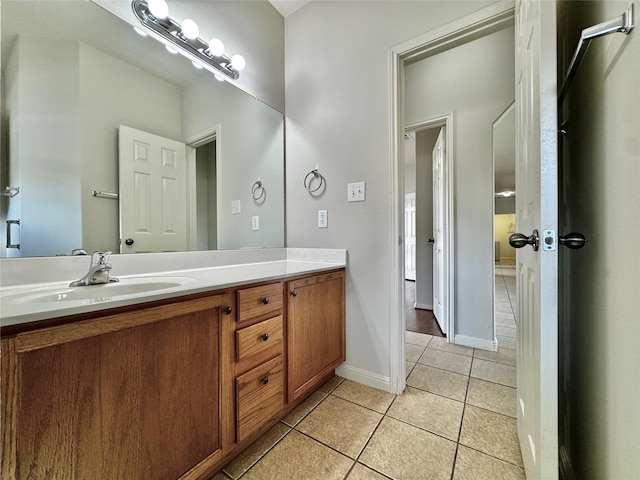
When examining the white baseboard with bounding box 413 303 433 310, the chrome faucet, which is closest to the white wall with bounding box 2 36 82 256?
the chrome faucet

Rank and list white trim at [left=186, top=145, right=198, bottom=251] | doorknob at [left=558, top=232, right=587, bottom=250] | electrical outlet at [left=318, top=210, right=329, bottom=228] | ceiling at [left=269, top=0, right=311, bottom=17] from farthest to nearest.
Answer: ceiling at [left=269, top=0, right=311, bottom=17]
electrical outlet at [left=318, top=210, right=329, bottom=228]
white trim at [left=186, top=145, right=198, bottom=251]
doorknob at [left=558, top=232, right=587, bottom=250]

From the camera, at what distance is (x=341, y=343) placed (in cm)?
164

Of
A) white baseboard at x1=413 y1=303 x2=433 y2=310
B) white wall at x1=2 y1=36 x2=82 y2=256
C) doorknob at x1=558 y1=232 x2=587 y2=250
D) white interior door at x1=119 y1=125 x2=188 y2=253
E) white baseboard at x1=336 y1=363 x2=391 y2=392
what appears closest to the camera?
doorknob at x1=558 y1=232 x2=587 y2=250

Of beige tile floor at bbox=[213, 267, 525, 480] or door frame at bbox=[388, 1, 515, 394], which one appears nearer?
beige tile floor at bbox=[213, 267, 525, 480]

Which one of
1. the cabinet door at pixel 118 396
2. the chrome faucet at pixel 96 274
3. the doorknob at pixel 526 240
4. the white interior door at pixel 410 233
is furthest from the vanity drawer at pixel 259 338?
the white interior door at pixel 410 233

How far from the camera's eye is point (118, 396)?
0.68m

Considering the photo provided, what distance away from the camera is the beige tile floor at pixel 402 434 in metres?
1.00

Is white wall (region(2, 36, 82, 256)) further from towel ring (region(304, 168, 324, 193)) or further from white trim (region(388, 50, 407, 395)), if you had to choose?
white trim (region(388, 50, 407, 395))

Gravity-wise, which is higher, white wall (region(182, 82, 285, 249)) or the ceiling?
the ceiling

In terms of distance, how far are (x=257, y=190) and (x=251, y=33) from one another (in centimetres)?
109

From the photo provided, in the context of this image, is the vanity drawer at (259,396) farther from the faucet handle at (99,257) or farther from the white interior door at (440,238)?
the white interior door at (440,238)

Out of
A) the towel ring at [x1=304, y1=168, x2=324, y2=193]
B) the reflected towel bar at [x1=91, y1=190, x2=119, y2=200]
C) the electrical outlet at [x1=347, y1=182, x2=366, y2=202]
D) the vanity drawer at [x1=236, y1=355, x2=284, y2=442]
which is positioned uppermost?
the towel ring at [x1=304, y1=168, x2=324, y2=193]

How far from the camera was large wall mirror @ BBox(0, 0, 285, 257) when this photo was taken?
912mm

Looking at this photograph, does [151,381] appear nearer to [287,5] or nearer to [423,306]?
[287,5]
